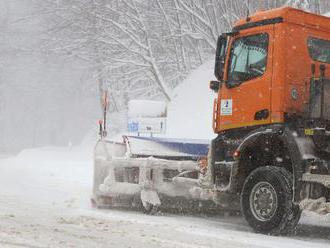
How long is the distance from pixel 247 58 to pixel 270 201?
1.88 meters

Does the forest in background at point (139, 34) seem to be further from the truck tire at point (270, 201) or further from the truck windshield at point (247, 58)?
the truck tire at point (270, 201)

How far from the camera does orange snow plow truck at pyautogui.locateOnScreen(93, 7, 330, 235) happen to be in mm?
7785

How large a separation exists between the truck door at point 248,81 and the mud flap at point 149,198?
4.94 ft

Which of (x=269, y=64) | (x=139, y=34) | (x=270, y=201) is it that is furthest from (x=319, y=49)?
(x=139, y=34)

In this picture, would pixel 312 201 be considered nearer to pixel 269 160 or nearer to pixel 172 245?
pixel 269 160

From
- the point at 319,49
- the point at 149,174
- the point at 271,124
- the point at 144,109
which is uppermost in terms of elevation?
the point at 319,49

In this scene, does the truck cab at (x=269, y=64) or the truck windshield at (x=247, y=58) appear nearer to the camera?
the truck cab at (x=269, y=64)

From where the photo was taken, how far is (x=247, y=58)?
8.81 m

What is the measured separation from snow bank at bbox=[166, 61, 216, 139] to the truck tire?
8.23 meters

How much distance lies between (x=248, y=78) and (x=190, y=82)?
12054 millimetres

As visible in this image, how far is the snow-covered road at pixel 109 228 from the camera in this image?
22.5 feet

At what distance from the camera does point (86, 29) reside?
25078 millimetres

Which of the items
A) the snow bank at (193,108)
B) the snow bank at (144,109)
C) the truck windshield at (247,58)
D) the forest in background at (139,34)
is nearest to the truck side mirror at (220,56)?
the truck windshield at (247,58)

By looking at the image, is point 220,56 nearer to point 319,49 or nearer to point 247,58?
point 247,58
